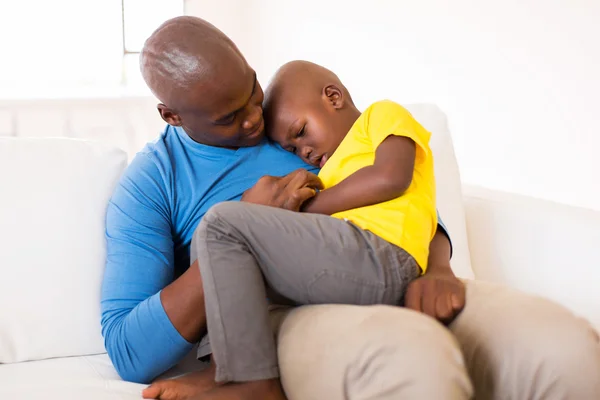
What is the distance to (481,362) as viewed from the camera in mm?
1135

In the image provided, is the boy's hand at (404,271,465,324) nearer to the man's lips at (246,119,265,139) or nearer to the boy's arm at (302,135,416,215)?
the boy's arm at (302,135,416,215)

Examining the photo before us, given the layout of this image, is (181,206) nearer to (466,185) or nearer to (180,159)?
(180,159)

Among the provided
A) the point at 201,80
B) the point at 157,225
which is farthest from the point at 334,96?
the point at 157,225

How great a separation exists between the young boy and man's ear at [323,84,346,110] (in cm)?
12

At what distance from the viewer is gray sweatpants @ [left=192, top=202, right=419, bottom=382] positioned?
115 centimetres

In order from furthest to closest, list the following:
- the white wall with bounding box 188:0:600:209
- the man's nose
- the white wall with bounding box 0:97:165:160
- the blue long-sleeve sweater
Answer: the white wall with bounding box 188:0:600:209 → the white wall with bounding box 0:97:165:160 → the man's nose → the blue long-sleeve sweater

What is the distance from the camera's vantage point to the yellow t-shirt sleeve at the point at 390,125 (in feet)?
4.34

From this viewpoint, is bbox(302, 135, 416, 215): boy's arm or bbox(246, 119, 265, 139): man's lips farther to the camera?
bbox(246, 119, 265, 139): man's lips

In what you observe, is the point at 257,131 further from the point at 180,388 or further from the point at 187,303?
the point at 180,388

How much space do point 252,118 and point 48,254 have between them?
19.6 inches

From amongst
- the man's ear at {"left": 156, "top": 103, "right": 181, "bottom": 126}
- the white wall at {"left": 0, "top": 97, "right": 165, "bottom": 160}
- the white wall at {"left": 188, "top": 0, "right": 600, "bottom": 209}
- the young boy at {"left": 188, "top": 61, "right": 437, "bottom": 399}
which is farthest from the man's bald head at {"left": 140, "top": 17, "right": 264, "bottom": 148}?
the white wall at {"left": 188, "top": 0, "right": 600, "bottom": 209}

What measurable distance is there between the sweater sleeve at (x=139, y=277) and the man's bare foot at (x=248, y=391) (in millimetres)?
232

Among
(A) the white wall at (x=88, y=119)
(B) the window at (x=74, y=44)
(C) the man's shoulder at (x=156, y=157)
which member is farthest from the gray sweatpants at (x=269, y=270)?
(B) the window at (x=74, y=44)

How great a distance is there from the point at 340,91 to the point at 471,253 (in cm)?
59
